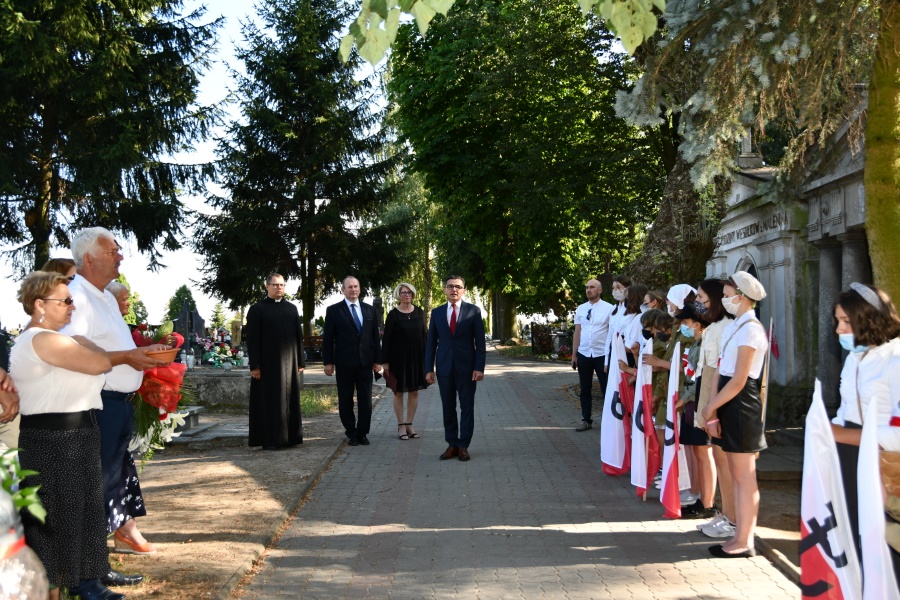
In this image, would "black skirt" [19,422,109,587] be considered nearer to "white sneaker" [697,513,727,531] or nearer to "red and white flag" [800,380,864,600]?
"red and white flag" [800,380,864,600]

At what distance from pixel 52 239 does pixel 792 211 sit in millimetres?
18752

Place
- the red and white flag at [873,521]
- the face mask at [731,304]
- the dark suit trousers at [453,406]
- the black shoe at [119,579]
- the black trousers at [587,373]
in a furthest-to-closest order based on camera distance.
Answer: the black trousers at [587,373], the dark suit trousers at [453,406], the face mask at [731,304], the black shoe at [119,579], the red and white flag at [873,521]

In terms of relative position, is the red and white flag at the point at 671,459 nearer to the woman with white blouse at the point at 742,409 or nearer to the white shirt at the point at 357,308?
the woman with white blouse at the point at 742,409

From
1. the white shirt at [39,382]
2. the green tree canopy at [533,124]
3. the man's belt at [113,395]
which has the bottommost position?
the man's belt at [113,395]

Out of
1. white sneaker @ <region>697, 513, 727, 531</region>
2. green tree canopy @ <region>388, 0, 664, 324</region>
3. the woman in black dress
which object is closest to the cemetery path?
white sneaker @ <region>697, 513, 727, 531</region>

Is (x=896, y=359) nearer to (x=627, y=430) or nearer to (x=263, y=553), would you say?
(x=263, y=553)

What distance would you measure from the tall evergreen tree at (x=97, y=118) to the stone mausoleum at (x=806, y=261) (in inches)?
578

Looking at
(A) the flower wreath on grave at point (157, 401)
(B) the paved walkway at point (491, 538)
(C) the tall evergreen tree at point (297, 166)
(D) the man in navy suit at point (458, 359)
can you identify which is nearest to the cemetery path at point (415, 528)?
(B) the paved walkway at point (491, 538)

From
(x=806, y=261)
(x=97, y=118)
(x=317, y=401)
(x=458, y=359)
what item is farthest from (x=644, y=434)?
(x=97, y=118)

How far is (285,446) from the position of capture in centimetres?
1140

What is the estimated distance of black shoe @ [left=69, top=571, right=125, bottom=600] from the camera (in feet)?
16.2

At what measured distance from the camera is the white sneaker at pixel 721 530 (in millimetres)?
6695

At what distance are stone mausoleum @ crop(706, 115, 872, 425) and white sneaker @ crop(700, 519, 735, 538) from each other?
583 cm

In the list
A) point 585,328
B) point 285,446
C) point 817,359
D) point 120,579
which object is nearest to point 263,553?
point 120,579
